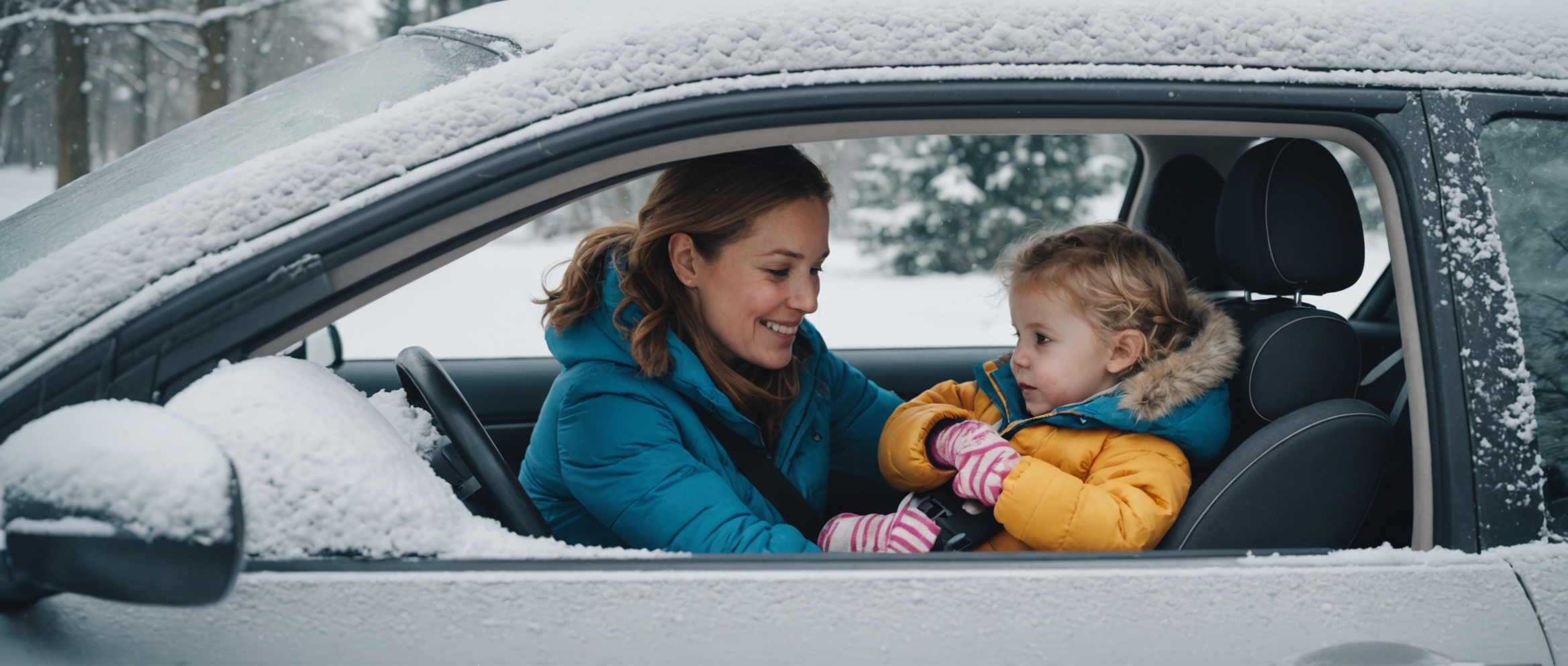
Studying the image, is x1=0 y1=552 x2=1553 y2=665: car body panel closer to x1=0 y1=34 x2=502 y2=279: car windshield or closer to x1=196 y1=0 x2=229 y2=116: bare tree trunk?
x1=0 y1=34 x2=502 y2=279: car windshield

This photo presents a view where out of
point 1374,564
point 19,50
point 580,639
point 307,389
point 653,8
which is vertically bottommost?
point 580,639

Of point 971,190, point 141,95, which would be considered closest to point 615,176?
point 971,190

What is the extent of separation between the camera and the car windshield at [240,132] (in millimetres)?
1182

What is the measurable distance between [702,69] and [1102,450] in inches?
37.2

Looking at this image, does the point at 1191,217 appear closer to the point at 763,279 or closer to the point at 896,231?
the point at 763,279

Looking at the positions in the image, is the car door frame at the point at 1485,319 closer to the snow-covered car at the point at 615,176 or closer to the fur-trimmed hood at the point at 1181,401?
the snow-covered car at the point at 615,176

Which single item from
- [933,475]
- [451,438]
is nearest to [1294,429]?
[933,475]

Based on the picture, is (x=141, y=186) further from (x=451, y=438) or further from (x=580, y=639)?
(x=580, y=639)

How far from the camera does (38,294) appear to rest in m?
1.03

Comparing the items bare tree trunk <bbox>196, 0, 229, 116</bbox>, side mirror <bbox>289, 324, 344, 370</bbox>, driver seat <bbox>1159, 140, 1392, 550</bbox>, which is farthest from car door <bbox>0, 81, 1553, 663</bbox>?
bare tree trunk <bbox>196, 0, 229, 116</bbox>

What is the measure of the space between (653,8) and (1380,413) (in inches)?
46.7

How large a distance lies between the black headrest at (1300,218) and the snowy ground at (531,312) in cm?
485

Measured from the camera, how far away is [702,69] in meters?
1.12

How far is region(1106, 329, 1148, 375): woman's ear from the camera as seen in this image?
1783 millimetres
